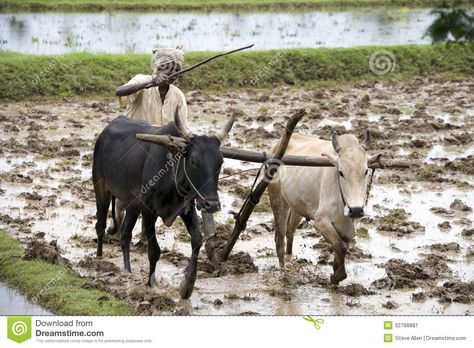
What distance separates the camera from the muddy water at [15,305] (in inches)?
285

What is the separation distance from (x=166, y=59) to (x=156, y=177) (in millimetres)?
1351

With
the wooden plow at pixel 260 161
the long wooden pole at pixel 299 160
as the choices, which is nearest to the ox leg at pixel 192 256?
the wooden plow at pixel 260 161

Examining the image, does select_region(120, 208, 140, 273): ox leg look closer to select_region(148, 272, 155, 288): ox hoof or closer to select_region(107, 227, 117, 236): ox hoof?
select_region(148, 272, 155, 288): ox hoof

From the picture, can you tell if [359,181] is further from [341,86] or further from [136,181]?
[341,86]

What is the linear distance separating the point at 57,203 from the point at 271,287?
3.41 metres

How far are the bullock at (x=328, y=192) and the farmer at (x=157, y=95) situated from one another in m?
1.16

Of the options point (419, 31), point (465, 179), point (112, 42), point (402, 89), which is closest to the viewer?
point (465, 179)

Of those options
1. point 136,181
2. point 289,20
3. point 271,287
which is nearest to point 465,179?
point 271,287

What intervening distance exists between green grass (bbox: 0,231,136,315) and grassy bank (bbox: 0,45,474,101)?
316 inches

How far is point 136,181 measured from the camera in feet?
25.4

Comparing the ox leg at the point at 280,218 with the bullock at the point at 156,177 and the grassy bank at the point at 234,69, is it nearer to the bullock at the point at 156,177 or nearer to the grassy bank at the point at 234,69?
the bullock at the point at 156,177

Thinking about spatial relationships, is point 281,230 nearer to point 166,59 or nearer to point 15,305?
point 166,59

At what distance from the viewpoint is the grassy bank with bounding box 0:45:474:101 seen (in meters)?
16.1

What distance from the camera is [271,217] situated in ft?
33.8
